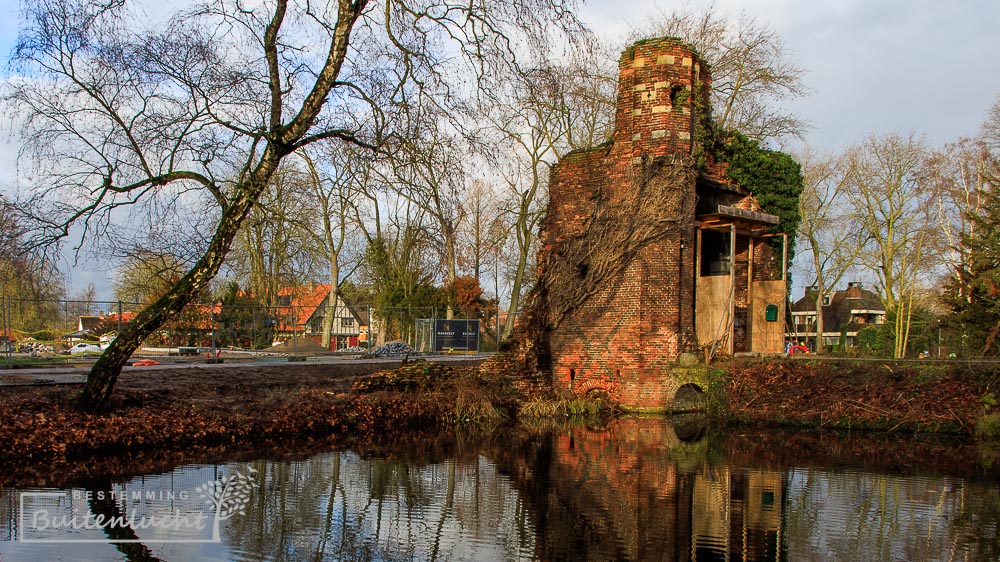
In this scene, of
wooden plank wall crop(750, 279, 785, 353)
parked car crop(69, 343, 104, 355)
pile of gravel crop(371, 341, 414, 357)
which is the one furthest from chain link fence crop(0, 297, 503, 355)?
wooden plank wall crop(750, 279, 785, 353)

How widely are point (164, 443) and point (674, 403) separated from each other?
10.3 metres

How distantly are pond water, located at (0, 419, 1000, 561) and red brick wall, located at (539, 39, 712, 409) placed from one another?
5.00 m

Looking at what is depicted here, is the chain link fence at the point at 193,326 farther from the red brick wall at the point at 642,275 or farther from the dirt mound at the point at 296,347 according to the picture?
the red brick wall at the point at 642,275

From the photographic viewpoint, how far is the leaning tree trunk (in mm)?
11398

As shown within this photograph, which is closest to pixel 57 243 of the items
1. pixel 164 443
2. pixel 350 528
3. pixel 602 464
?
pixel 164 443

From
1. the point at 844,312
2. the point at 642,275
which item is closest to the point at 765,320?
the point at 642,275

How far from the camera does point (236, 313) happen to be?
79.8 ft

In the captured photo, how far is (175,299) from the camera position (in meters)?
11.6

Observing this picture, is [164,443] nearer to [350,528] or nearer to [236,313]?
[350,528]

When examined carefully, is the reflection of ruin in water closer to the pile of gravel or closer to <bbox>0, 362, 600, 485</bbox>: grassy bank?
<bbox>0, 362, 600, 485</bbox>: grassy bank

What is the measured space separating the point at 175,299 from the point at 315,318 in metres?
22.6

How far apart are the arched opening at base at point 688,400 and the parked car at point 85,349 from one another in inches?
803

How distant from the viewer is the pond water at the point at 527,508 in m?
6.23

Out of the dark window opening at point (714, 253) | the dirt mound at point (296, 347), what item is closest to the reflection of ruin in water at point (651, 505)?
the dark window opening at point (714, 253)
